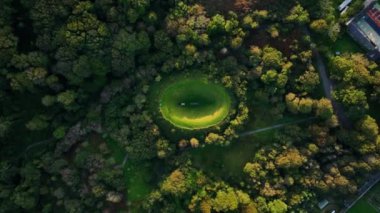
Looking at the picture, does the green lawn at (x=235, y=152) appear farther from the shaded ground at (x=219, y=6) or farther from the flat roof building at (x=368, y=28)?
the shaded ground at (x=219, y=6)

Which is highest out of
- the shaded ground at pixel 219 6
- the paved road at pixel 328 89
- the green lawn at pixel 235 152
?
the shaded ground at pixel 219 6

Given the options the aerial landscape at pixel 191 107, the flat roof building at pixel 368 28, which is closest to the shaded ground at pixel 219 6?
the aerial landscape at pixel 191 107

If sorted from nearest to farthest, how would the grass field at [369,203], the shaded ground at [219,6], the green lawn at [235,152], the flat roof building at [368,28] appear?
1. the flat roof building at [368,28]
2. the shaded ground at [219,6]
3. the green lawn at [235,152]
4. the grass field at [369,203]

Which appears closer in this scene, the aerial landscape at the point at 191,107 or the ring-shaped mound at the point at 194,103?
the aerial landscape at the point at 191,107

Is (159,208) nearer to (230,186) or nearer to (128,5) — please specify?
(230,186)

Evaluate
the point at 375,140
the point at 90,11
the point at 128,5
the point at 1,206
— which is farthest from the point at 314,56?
the point at 1,206

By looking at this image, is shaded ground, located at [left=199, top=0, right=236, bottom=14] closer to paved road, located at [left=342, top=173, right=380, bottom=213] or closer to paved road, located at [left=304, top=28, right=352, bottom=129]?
paved road, located at [left=304, top=28, right=352, bottom=129]
